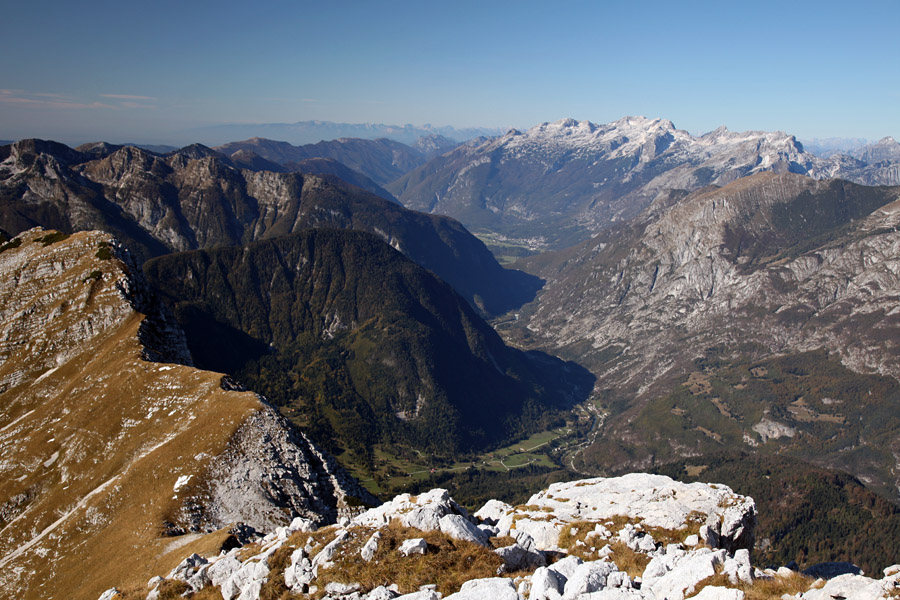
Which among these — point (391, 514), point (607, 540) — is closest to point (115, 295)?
point (391, 514)

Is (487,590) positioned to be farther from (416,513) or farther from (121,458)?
(121,458)

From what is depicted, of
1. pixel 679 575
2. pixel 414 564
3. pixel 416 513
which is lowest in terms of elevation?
pixel 416 513

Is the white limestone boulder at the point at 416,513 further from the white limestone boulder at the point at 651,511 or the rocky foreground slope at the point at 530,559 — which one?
the white limestone boulder at the point at 651,511

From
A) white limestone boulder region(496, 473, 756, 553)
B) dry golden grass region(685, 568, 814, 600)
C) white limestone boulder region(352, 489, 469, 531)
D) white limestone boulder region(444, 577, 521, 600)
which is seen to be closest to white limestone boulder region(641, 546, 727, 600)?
dry golden grass region(685, 568, 814, 600)

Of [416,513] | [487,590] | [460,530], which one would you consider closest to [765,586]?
[487,590]

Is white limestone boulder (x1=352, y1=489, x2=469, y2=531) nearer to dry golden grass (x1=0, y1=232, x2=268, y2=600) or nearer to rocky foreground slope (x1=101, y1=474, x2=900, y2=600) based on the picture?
rocky foreground slope (x1=101, y1=474, x2=900, y2=600)

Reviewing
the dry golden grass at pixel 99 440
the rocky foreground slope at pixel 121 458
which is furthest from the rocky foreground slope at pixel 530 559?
the rocky foreground slope at pixel 121 458

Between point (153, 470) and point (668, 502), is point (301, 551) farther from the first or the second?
point (153, 470)
